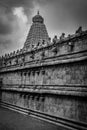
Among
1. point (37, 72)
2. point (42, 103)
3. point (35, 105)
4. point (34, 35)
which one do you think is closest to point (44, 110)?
point (42, 103)

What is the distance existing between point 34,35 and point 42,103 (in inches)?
909

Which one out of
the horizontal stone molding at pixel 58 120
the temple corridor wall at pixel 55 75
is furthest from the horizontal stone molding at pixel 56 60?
the horizontal stone molding at pixel 58 120

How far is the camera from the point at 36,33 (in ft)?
127

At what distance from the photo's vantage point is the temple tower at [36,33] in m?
37.5

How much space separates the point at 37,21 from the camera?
42.2m

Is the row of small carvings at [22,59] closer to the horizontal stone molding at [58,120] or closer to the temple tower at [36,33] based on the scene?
the horizontal stone molding at [58,120]

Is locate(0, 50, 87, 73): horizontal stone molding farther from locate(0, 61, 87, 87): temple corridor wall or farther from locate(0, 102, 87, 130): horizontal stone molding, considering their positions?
locate(0, 102, 87, 130): horizontal stone molding

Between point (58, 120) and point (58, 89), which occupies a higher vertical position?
point (58, 89)

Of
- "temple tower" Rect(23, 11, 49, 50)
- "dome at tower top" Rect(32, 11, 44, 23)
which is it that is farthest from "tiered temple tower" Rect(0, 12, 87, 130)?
"dome at tower top" Rect(32, 11, 44, 23)

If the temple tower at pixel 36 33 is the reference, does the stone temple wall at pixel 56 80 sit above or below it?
below

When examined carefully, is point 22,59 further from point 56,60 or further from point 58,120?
point 58,120

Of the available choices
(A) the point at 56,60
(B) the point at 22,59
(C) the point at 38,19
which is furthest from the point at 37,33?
(A) the point at 56,60

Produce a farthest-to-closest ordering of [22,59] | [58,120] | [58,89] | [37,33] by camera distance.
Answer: [37,33] → [22,59] → [58,89] → [58,120]

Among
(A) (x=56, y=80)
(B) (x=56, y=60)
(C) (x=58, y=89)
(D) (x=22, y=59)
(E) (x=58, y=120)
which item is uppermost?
(D) (x=22, y=59)
